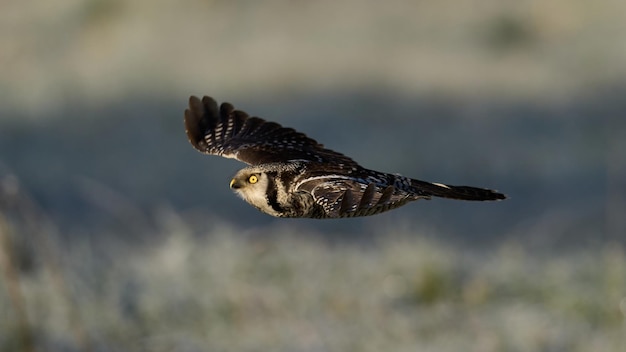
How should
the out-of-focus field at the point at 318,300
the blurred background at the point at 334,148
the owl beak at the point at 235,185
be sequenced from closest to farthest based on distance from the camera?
the owl beak at the point at 235,185
the out-of-focus field at the point at 318,300
the blurred background at the point at 334,148

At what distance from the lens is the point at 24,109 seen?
12891mm

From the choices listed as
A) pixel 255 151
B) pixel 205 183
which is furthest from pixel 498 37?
pixel 255 151

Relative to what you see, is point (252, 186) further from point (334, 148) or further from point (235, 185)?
point (334, 148)

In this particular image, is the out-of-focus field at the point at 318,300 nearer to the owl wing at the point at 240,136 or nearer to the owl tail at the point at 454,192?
the owl wing at the point at 240,136

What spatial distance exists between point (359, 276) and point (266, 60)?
6632mm

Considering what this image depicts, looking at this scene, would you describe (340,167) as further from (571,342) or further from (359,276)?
(359,276)

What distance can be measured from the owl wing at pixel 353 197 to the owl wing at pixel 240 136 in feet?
0.65

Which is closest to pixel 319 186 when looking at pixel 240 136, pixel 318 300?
pixel 240 136

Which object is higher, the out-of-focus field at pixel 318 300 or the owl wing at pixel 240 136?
the owl wing at pixel 240 136

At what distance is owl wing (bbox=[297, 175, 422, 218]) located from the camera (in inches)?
58.4

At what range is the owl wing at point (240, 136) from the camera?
1.82m

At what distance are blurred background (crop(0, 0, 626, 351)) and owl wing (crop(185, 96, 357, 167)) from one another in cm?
288

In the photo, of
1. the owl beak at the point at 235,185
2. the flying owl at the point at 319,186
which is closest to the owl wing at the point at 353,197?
the flying owl at the point at 319,186

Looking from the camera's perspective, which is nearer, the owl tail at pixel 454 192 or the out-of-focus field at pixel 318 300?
the owl tail at pixel 454 192
